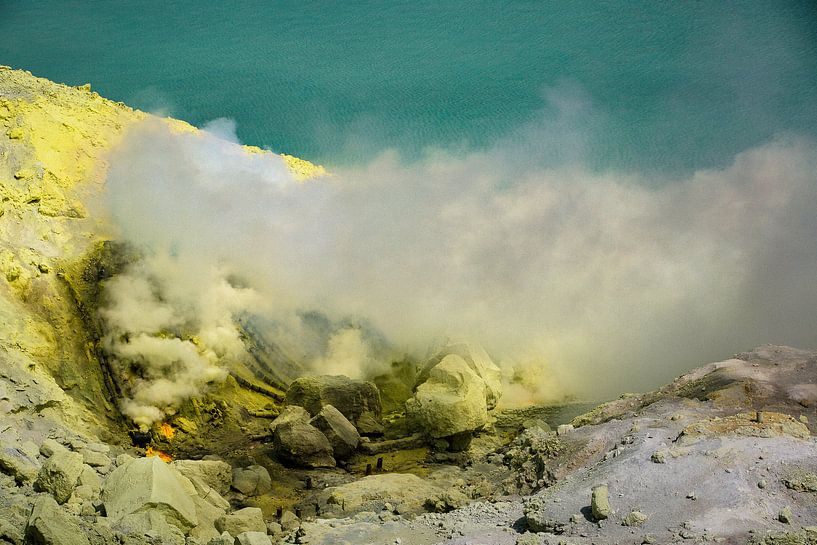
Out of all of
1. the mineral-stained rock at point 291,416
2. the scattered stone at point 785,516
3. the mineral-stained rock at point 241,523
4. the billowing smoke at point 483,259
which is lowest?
the mineral-stained rock at point 241,523

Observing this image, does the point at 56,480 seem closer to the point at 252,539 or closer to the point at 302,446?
the point at 252,539

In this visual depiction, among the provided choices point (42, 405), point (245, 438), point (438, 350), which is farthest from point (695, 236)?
point (42, 405)

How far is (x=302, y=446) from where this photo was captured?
1058cm

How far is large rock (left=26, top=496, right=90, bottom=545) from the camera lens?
4961 mm

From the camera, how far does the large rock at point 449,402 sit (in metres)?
11.1

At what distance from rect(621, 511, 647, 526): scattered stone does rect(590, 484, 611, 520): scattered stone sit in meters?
0.18

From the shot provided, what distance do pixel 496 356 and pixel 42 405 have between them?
811cm

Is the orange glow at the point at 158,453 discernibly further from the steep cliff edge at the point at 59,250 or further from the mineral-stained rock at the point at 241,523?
the mineral-stained rock at the point at 241,523

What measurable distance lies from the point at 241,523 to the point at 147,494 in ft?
4.23

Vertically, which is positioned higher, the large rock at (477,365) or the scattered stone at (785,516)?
the large rock at (477,365)

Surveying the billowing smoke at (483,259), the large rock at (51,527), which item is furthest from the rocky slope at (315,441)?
the billowing smoke at (483,259)

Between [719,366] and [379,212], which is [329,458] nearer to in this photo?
[719,366]

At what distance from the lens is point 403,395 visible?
13766mm

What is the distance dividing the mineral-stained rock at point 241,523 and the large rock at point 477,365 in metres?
4.94
